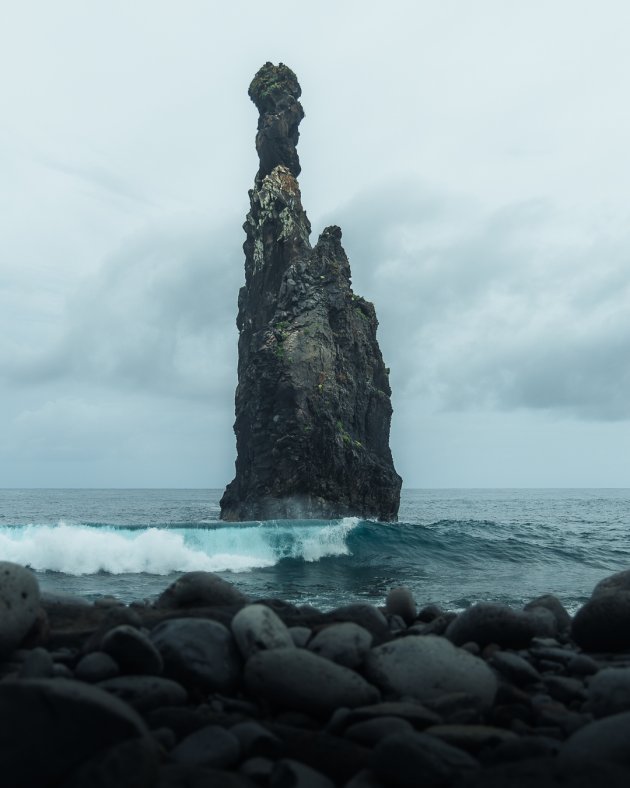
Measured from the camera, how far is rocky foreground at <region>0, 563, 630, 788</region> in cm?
307

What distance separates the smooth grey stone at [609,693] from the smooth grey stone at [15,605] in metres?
3.78

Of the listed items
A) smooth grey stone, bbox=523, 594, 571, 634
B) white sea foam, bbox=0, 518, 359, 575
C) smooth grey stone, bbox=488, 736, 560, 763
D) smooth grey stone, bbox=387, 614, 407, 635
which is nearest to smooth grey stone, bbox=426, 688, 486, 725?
smooth grey stone, bbox=488, 736, 560, 763

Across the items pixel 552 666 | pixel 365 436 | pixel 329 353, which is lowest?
pixel 552 666

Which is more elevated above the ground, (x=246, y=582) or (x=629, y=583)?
(x=629, y=583)

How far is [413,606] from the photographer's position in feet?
25.5

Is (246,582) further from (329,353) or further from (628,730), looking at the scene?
(329,353)

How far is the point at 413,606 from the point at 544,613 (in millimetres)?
1424

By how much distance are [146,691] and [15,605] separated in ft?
4.88

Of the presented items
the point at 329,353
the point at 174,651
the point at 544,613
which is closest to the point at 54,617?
the point at 174,651

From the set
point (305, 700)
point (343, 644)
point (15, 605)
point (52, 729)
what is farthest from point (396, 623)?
point (52, 729)

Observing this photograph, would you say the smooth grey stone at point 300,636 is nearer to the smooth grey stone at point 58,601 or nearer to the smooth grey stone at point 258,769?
the smooth grey stone at point 258,769

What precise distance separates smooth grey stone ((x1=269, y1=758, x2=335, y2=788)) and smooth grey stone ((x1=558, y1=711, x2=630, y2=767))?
1036 mm

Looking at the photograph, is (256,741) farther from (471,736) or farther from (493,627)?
(493,627)

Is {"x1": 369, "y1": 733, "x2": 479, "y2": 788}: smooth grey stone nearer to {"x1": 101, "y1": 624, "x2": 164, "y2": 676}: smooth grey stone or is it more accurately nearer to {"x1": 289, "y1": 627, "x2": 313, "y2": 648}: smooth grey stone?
{"x1": 101, "y1": 624, "x2": 164, "y2": 676}: smooth grey stone
